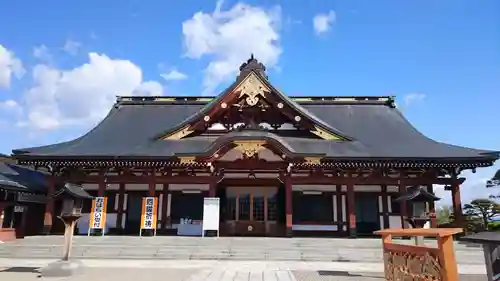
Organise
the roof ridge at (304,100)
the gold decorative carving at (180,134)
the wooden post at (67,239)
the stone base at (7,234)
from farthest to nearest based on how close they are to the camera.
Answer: the roof ridge at (304,100)
the gold decorative carving at (180,134)
the stone base at (7,234)
the wooden post at (67,239)

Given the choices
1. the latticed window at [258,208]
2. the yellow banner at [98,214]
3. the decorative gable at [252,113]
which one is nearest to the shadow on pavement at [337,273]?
the latticed window at [258,208]

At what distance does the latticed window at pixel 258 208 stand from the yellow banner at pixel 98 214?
686cm

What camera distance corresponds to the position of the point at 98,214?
15.6m

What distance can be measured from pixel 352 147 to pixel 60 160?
13419 millimetres

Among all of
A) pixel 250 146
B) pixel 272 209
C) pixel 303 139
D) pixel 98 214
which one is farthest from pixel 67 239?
pixel 303 139

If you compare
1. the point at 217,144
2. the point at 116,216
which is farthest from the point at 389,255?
the point at 116,216

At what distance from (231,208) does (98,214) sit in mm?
6028

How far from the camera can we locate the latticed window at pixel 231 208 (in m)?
16.9

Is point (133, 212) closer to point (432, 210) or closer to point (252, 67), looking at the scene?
point (252, 67)

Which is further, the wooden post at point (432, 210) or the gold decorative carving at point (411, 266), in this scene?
the wooden post at point (432, 210)

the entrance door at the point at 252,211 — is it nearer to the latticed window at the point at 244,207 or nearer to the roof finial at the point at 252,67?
the latticed window at the point at 244,207

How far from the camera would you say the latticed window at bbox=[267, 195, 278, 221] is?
1677 centimetres

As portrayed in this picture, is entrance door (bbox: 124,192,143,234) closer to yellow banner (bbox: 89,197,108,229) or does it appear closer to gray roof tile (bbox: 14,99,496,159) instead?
yellow banner (bbox: 89,197,108,229)

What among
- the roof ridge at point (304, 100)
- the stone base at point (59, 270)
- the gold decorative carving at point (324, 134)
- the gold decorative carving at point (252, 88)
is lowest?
the stone base at point (59, 270)
